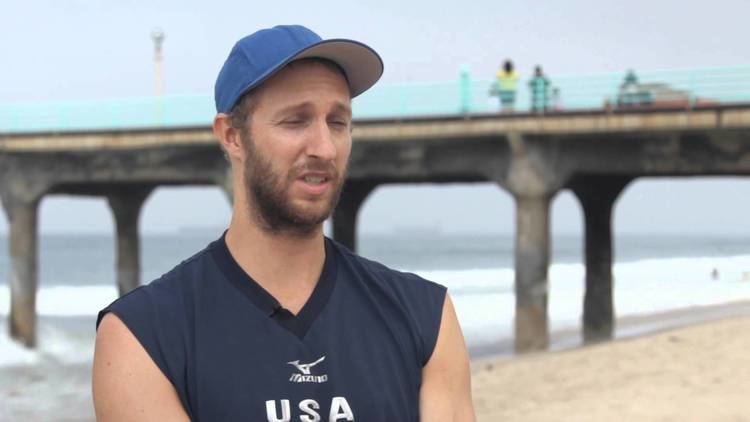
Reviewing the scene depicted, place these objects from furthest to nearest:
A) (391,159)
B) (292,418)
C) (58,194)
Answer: (58,194) < (391,159) < (292,418)

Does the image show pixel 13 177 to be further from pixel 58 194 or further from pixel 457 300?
pixel 457 300

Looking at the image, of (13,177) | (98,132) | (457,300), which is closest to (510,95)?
(98,132)

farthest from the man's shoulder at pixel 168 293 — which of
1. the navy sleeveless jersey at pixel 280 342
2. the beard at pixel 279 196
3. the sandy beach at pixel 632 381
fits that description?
the sandy beach at pixel 632 381

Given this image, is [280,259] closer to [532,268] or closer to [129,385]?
[129,385]

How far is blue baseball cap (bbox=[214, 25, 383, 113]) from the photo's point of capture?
1910 millimetres

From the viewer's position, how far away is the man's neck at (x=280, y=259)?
2020 millimetres

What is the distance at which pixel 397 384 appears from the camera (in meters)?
1.97

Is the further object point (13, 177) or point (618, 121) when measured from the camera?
point (13, 177)

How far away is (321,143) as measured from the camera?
6.51 feet

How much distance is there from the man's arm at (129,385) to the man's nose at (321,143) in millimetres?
524

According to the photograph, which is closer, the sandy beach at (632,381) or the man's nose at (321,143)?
the man's nose at (321,143)

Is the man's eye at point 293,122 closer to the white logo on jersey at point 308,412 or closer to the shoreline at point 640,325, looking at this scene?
the white logo on jersey at point 308,412

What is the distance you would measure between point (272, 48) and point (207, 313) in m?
0.56

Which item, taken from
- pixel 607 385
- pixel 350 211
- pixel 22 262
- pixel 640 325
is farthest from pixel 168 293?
pixel 640 325
